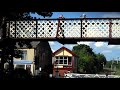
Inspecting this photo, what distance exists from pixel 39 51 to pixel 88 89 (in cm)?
6882

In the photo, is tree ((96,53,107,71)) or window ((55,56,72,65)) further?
tree ((96,53,107,71))

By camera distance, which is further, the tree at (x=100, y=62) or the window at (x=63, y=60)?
the tree at (x=100, y=62)

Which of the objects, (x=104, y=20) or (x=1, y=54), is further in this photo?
(x=1, y=54)

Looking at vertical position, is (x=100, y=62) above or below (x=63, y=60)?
above

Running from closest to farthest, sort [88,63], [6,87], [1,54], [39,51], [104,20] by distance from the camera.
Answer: [6,87] → [104,20] → [1,54] → [39,51] → [88,63]

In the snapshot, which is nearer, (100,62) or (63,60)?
(63,60)

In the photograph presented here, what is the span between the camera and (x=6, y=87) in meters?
Result: 12.8

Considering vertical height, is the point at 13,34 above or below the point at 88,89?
above
